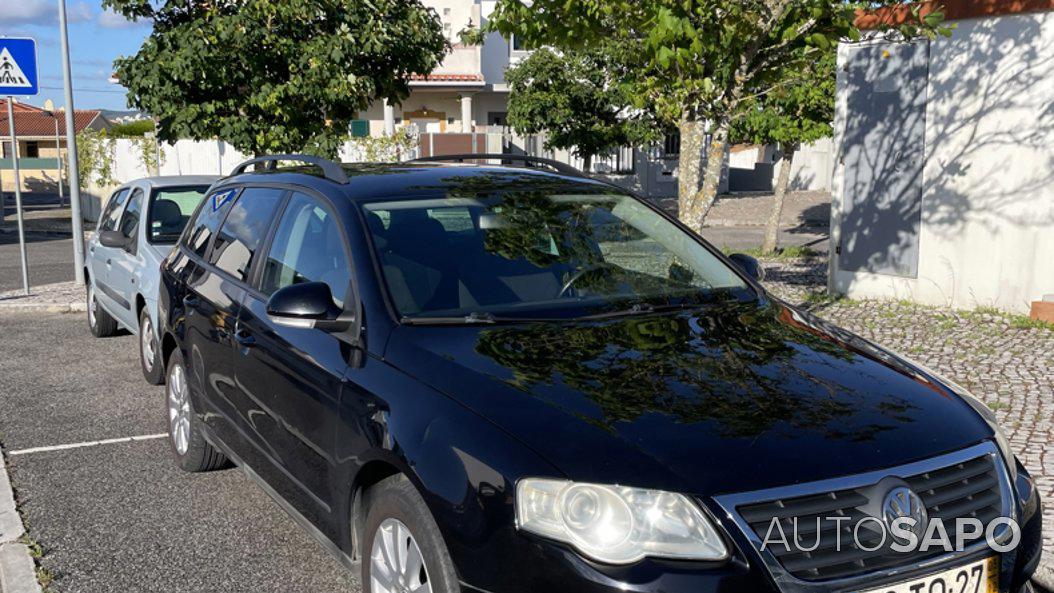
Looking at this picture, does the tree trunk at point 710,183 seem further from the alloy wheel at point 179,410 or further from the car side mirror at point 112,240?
the car side mirror at point 112,240

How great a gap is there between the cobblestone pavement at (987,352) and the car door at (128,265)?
19.6 feet

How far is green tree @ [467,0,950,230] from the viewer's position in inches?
297

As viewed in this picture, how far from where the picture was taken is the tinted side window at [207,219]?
577 centimetres

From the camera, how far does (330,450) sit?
3857 mm

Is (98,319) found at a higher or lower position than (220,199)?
lower

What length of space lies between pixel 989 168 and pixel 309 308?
27.9ft

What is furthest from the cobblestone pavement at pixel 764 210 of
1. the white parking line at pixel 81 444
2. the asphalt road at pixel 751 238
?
the white parking line at pixel 81 444

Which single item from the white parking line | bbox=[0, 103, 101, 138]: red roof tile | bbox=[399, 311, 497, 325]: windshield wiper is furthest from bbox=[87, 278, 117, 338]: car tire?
bbox=[0, 103, 101, 138]: red roof tile

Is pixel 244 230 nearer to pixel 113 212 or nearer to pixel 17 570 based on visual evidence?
pixel 17 570

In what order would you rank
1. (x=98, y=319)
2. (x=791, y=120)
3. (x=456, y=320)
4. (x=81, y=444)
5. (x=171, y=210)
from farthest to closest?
(x=791, y=120) → (x=98, y=319) → (x=171, y=210) → (x=81, y=444) → (x=456, y=320)

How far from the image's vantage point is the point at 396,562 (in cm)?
341

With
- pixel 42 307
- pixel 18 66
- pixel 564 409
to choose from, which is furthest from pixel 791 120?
pixel 564 409

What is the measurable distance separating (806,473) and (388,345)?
154cm

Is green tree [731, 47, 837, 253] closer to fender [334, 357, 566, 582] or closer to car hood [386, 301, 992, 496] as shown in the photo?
car hood [386, 301, 992, 496]
